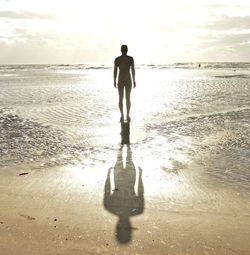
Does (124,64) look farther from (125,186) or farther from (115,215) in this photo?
(115,215)

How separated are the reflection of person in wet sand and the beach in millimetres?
13

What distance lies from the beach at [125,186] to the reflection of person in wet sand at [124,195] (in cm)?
1

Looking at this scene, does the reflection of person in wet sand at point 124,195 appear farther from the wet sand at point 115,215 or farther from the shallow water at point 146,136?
the shallow water at point 146,136

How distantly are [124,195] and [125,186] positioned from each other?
1.19 feet

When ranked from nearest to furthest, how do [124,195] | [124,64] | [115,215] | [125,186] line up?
1. [115,215]
2. [124,195]
3. [125,186]
4. [124,64]

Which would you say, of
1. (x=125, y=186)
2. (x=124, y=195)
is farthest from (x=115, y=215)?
(x=125, y=186)

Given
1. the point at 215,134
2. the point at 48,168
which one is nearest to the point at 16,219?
the point at 48,168

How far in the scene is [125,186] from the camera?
18.8 ft

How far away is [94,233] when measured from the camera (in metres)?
4.18

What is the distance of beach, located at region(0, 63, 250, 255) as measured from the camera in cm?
404

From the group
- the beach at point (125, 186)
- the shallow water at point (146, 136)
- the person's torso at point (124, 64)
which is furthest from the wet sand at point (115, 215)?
the person's torso at point (124, 64)

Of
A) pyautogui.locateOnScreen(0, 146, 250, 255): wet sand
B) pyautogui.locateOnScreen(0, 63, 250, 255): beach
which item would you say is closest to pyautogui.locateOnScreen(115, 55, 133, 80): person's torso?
pyautogui.locateOnScreen(0, 63, 250, 255): beach

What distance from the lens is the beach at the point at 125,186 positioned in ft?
13.3

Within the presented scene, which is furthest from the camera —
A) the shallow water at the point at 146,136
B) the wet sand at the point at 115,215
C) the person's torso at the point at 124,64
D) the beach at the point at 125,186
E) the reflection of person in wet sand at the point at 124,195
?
the person's torso at the point at 124,64
